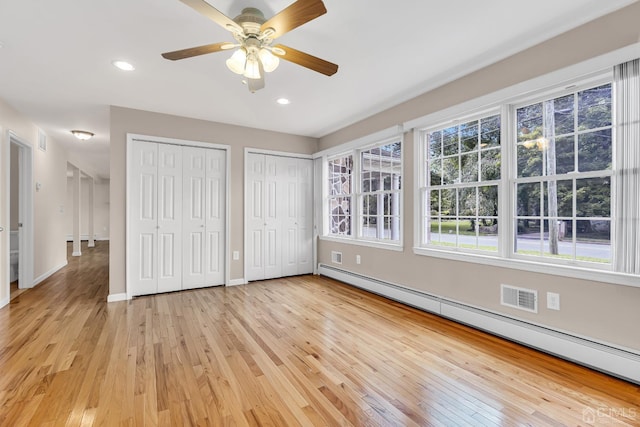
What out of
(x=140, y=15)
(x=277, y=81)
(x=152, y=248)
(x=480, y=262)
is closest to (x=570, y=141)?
(x=480, y=262)

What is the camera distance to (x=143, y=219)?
163 inches

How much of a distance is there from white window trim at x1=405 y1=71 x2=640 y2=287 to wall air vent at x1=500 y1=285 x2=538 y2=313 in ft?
0.63

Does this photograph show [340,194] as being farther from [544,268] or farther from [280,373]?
[280,373]

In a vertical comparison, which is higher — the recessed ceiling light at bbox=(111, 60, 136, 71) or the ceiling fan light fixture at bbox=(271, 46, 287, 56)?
the recessed ceiling light at bbox=(111, 60, 136, 71)

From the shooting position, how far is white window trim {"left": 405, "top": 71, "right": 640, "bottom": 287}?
222 centimetres

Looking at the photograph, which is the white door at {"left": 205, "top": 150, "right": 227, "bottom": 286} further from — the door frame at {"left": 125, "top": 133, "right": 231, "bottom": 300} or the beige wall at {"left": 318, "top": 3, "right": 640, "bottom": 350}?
the beige wall at {"left": 318, "top": 3, "right": 640, "bottom": 350}

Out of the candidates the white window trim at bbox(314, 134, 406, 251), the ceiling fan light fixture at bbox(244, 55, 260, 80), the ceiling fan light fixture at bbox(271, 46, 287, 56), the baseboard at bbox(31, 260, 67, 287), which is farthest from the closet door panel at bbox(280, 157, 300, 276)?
the baseboard at bbox(31, 260, 67, 287)

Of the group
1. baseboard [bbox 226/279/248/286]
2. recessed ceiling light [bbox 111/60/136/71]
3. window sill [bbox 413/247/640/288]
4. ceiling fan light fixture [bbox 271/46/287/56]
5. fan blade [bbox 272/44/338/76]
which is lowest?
baseboard [bbox 226/279/248/286]

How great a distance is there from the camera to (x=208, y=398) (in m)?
1.86

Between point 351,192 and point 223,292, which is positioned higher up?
point 351,192

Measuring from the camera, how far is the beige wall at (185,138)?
3.96 m

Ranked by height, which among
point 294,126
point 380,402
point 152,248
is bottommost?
point 380,402

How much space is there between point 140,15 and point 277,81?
1.36 metres

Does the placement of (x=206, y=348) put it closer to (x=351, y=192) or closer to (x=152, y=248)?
(x=152, y=248)
